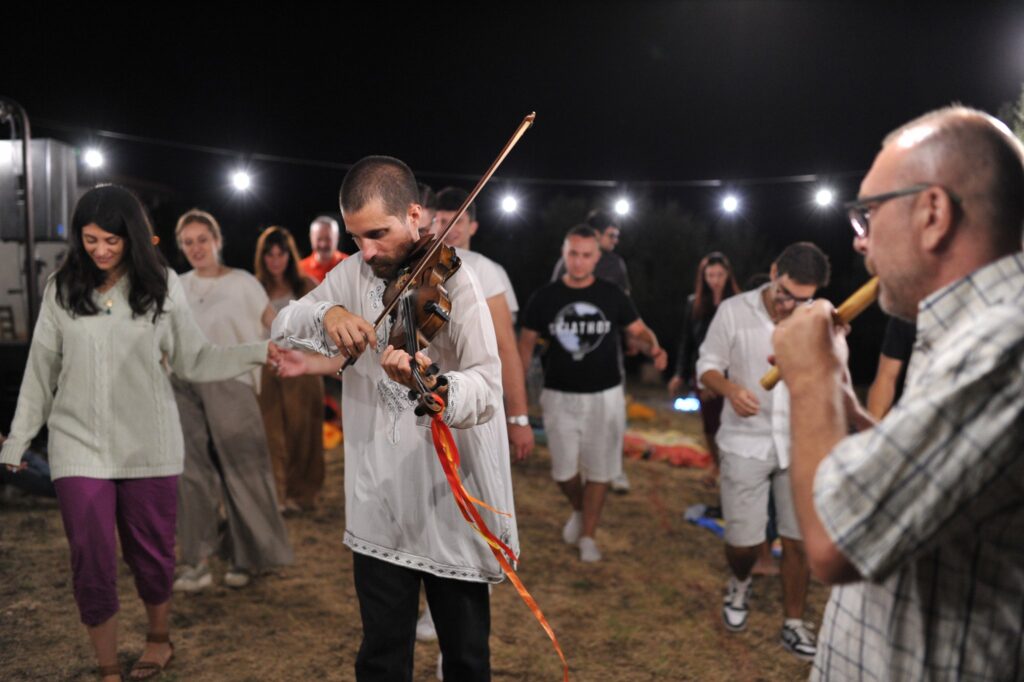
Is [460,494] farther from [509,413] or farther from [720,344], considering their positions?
[720,344]

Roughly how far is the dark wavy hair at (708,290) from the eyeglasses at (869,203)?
5605 mm

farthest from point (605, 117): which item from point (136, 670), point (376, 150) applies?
point (136, 670)

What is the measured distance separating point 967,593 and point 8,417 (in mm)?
8088

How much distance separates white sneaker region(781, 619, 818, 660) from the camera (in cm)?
432

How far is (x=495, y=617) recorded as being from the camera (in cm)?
483

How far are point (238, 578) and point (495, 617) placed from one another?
5.62ft

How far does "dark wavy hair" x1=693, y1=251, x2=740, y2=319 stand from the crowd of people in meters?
1.33

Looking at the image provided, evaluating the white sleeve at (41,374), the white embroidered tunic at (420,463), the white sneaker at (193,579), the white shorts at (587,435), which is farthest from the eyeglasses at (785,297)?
the white sneaker at (193,579)

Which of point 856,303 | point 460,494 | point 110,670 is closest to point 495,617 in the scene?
point 110,670

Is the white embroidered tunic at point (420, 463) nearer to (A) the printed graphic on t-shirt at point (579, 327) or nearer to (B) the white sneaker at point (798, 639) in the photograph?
(B) the white sneaker at point (798, 639)

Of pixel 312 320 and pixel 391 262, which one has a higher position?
pixel 391 262

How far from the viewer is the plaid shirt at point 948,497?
126cm

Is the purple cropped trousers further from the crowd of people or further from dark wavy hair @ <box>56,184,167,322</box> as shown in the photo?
dark wavy hair @ <box>56,184,167,322</box>

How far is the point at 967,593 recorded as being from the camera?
1.42 meters
